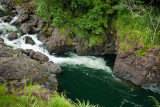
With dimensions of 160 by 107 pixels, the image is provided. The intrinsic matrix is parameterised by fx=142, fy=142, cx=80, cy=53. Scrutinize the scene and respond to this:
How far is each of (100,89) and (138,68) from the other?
3.54m

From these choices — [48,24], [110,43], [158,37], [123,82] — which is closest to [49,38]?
[48,24]

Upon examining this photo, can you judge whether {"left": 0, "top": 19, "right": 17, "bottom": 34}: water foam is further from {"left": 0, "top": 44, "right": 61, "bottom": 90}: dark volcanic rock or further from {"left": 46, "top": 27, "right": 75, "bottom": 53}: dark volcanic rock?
{"left": 0, "top": 44, "right": 61, "bottom": 90}: dark volcanic rock

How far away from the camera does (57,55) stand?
15336 millimetres

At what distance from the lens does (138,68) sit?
1148 cm

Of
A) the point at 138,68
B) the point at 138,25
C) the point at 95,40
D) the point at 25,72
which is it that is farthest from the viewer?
the point at 95,40

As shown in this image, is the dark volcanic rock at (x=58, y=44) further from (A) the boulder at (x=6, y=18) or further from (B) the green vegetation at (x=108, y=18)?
(A) the boulder at (x=6, y=18)

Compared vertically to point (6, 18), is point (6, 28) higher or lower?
lower

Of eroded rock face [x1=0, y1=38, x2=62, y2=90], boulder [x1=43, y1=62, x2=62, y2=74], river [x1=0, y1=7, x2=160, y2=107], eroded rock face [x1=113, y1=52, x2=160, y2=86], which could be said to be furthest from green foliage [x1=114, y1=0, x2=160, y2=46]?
eroded rock face [x1=0, y1=38, x2=62, y2=90]

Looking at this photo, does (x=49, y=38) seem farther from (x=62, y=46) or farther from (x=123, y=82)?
(x=123, y=82)

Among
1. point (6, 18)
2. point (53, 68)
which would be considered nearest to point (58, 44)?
point (53, 68)

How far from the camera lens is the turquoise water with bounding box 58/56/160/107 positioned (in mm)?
10102

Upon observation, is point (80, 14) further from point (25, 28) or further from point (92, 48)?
point (25, 28)

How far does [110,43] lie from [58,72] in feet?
20.6

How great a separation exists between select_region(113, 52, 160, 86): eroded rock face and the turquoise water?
643 millimetres
